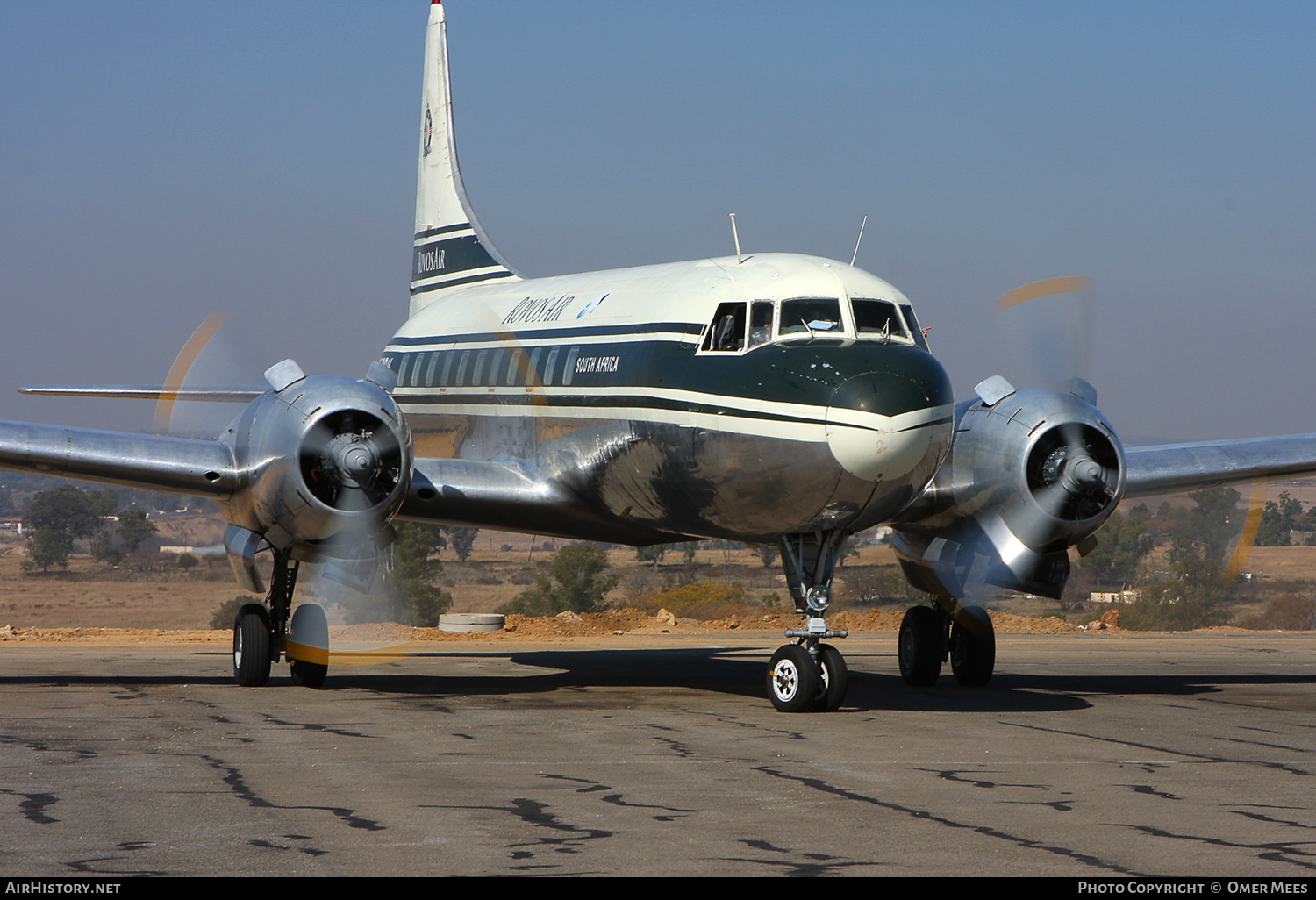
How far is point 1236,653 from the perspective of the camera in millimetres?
24281

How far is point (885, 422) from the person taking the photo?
40.2ft

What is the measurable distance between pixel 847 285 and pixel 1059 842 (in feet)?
22.9

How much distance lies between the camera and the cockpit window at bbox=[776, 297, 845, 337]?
43.8ft

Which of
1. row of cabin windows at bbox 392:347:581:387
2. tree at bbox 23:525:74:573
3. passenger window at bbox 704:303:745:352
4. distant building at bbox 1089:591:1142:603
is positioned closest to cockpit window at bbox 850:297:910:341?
passenger window at bbox 704:303:745:352

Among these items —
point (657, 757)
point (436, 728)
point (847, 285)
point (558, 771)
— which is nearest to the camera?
point (558, 771)

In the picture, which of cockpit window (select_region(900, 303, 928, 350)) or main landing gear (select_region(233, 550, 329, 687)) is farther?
main landing gear (select_region(233, 550, 329, 687))

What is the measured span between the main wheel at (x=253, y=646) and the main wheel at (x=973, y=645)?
757cm

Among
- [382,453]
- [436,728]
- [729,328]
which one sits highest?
[729,328]

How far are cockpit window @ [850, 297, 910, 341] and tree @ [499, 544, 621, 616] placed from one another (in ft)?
116

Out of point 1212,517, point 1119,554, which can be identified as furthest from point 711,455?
point 1119,554

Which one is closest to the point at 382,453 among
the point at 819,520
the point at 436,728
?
the point at 436,728

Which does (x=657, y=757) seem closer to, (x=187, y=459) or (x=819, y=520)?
(x=819, y=520)

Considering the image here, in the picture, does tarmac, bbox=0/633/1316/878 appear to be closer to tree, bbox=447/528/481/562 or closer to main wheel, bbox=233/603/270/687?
main wheel, bbox=233/603/270/687

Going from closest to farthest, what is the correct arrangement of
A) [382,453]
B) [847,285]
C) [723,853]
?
[723,853] → [847,285] → [382,453]
